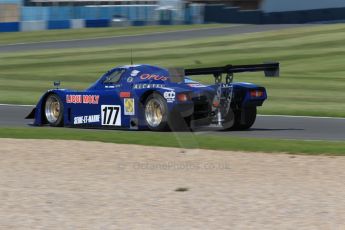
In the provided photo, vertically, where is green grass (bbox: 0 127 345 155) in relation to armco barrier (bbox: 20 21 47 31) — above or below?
below

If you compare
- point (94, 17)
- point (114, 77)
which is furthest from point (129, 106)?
point (94, 17)

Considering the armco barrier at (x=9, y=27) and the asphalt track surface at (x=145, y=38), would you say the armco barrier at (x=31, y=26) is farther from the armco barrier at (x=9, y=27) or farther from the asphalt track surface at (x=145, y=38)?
the asphalt track surface at (x=145, y=38)

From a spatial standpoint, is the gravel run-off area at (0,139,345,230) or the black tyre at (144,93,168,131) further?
the black tyre at (144,93,168,131)

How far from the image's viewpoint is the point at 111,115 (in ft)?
50.8

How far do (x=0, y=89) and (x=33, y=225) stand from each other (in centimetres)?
1985

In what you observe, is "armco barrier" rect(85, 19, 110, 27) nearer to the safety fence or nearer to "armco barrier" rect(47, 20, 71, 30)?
the safety fence

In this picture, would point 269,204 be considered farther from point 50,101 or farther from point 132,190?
point 50,101

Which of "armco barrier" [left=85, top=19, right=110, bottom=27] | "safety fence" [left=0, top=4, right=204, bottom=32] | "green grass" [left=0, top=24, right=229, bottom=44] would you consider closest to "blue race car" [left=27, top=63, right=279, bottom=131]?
"green grass" [left=0, top=24, right=229, bottom=44]

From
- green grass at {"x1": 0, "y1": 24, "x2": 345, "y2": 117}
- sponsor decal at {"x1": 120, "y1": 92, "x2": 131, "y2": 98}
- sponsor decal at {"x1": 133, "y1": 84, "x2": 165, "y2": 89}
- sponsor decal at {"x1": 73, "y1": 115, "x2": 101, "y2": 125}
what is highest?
sponsor decal at {"x1": 133, "y1": 84, "x2": 165, "y2": 89}

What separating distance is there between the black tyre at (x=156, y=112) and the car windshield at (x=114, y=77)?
3.23ft

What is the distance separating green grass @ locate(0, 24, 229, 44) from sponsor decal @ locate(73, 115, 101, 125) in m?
35.7

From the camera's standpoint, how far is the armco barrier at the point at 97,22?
62.4 metres

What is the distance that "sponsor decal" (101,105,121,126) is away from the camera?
15.4 m

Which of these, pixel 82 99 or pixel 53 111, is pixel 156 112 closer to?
pixel 82 99
